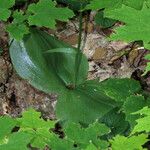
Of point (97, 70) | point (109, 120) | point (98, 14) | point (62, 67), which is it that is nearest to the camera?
point (109, 120)

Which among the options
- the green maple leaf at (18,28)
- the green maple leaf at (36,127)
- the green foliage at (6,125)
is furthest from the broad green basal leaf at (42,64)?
the green foliage at (6,125)

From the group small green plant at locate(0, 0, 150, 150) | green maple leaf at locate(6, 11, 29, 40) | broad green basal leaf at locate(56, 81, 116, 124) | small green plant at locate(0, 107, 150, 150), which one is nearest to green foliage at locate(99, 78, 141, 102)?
small green plant at locate(0, 0, 150, 150)

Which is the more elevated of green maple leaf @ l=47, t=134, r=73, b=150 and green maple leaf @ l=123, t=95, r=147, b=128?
green maple leaf @ l=47, t=134, r=73, b=150

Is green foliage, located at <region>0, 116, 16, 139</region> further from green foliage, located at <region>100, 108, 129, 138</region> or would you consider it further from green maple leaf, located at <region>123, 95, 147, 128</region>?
green foliage, located at <region>100, 108, 129, 138</region>

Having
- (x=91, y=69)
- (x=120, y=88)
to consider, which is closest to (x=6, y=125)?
(x=120, y=88)

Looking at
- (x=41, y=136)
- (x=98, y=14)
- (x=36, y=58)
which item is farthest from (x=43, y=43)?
(x=41, y=136)

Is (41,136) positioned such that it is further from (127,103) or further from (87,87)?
(87,87)

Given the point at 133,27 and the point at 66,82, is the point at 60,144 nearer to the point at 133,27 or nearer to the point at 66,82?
the point at 133,27
